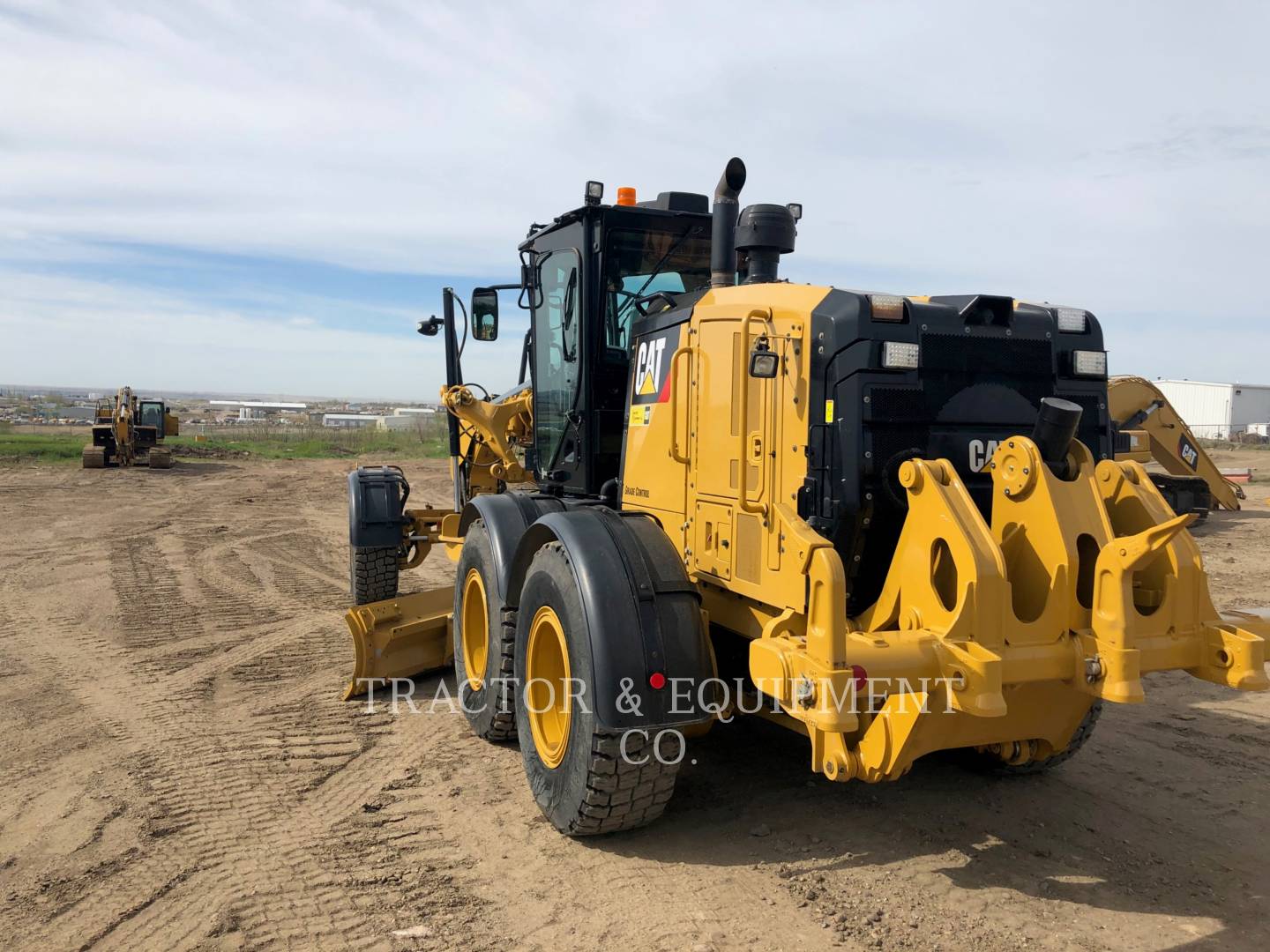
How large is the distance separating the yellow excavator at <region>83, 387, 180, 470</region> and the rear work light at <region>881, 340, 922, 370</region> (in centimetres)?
2524

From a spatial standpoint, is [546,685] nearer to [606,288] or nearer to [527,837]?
[527,837]

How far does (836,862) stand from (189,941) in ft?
7.87

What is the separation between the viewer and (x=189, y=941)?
3.25 meters

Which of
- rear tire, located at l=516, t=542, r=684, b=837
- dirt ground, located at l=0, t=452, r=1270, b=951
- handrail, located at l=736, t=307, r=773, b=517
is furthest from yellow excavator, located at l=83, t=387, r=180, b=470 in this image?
handrail, located at l=736, t=307, r=773, b=517

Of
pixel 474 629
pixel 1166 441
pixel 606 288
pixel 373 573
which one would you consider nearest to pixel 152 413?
pixel 373 573

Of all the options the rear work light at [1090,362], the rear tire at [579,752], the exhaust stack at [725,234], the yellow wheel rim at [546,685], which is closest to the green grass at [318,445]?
the yellow wheel rim at [546,685]

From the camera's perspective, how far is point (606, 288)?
5363mm

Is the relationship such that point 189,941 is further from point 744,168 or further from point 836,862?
point 744,168

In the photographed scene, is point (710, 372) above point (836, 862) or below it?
above

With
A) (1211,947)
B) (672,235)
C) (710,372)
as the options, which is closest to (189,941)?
(710,372)

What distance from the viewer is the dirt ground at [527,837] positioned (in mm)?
3324

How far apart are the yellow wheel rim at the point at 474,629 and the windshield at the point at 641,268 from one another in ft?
5.69

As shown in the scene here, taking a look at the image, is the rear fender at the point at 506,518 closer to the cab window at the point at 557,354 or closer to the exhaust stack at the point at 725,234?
the cab window at the point at 557,354

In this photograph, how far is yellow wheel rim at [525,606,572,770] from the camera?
430 cm
